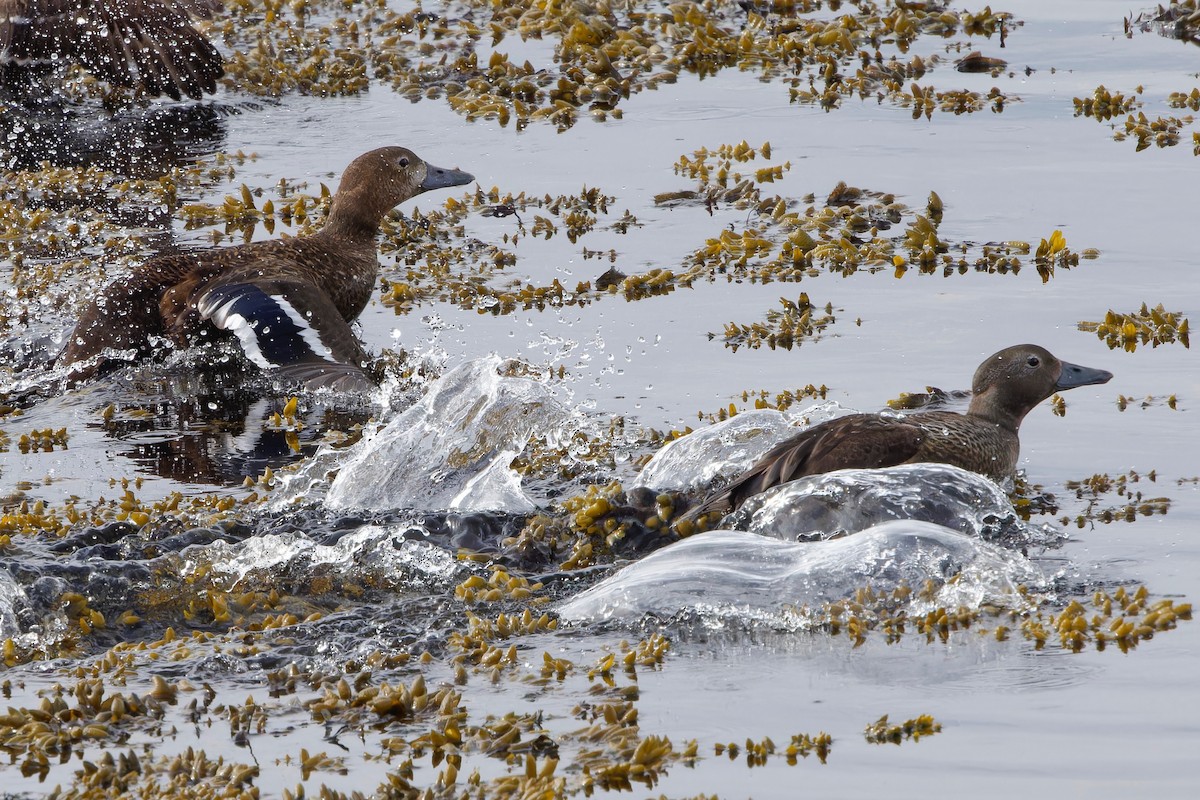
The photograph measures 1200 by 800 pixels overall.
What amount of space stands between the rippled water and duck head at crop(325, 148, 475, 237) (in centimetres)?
65

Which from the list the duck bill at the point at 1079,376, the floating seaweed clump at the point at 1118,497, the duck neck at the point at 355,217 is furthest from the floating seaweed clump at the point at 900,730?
the duck neck at the point at 355,217

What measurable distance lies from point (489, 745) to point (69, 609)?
209 centimetres

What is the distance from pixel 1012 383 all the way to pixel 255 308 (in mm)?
4258

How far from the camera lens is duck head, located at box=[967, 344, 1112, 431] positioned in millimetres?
8117

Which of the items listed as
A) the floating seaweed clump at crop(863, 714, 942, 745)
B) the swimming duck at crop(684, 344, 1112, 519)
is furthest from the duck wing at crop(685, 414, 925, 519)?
the floating seaweed clump at crop(863, 714, 942, 745)

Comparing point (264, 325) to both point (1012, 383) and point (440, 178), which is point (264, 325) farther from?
point (1012, 383)

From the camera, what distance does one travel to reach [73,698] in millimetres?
5672

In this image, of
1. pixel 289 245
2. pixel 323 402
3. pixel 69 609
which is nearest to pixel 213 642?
pixel 69 609

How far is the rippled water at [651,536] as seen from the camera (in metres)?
5.34

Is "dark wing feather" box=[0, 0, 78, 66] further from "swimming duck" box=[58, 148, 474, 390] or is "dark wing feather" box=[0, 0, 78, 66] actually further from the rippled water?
"swimming duck" box=[58, 148, 474, 390]

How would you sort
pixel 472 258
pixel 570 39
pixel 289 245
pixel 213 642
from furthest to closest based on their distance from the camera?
pixel 570 39 → pixel 472 258 → pixel 289 245 → pixel 213 642

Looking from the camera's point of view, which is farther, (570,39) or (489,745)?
(570,39)

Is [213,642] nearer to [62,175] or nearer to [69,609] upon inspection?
[69,609]

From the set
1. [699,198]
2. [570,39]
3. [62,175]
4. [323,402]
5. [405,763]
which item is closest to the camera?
[405,763]
